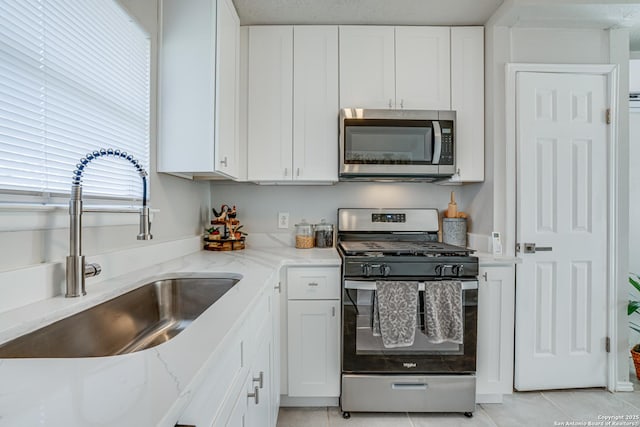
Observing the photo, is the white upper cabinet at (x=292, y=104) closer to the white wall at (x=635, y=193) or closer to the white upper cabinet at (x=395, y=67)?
the white upper cabinet at (x=395, y=67)

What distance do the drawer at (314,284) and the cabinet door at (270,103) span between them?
27.5 inches

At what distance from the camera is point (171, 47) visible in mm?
1717

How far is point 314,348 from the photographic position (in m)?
1.91

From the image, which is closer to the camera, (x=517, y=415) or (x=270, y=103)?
(x=517, y=415)

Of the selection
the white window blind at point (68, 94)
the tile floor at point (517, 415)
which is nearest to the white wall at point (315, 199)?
the white window blind at point (68, 94)

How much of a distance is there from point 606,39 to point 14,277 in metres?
3.26

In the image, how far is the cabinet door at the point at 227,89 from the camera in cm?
174

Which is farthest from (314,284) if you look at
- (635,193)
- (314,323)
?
(635,193)

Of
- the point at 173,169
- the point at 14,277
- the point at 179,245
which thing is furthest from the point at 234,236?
the point at 14,277

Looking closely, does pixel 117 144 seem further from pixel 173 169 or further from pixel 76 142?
pixel 173 169

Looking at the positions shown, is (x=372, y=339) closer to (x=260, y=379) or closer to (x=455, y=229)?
(x=260, y=379)

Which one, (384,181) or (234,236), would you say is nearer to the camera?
(234,236)

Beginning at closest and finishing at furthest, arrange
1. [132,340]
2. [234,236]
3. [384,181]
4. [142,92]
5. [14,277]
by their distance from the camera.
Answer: [14,277], [132,340], [142,92], [234,236], [384,181]

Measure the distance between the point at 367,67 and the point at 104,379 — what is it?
7.24 ft
